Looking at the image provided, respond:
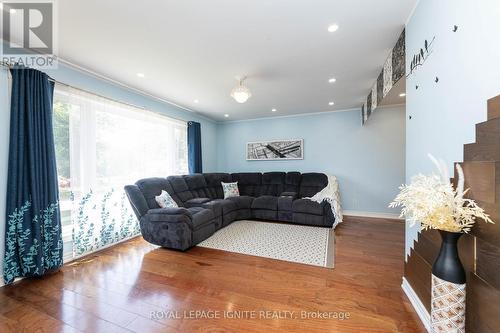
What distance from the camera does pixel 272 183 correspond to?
504 cm

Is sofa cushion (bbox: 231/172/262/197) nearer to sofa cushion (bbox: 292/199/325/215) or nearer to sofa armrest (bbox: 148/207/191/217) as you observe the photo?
sofa cushion (bbox: 292/199/325/215)

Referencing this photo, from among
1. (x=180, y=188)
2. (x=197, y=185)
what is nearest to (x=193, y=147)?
(x=197, y=185)

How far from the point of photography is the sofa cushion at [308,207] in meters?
3.86

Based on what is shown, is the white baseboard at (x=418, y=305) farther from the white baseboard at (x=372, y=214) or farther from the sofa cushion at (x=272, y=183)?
the sofa cushion at (x=272, y=183)

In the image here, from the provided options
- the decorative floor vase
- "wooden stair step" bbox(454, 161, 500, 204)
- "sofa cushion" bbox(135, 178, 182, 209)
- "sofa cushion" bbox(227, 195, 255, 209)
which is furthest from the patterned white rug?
"wooden stair step" bbox(454, 161, 500, 204)

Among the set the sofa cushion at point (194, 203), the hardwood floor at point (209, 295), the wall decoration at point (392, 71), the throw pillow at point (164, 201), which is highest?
the wall decoration at point (392, 71)

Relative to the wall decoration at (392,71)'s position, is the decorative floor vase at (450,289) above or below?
below

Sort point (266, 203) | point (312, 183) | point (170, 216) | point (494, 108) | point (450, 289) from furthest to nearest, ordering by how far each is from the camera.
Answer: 1. point (312, 183)
2. point (266, 203)
3. point (170, 216)
4. point (450, 289)
5. point (494, 108)

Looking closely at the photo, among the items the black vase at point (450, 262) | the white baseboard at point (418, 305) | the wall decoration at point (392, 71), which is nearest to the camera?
the black vase at point (450, 262)

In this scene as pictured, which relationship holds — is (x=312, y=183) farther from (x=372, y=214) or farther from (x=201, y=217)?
(x=201, y=217)

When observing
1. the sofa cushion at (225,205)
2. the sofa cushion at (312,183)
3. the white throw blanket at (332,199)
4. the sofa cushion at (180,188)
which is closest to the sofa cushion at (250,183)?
the sofa cushion at (225,205)

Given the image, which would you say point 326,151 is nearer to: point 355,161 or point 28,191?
point 355,161

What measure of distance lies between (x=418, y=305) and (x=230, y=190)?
376 cm

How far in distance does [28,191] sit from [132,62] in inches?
73.7
